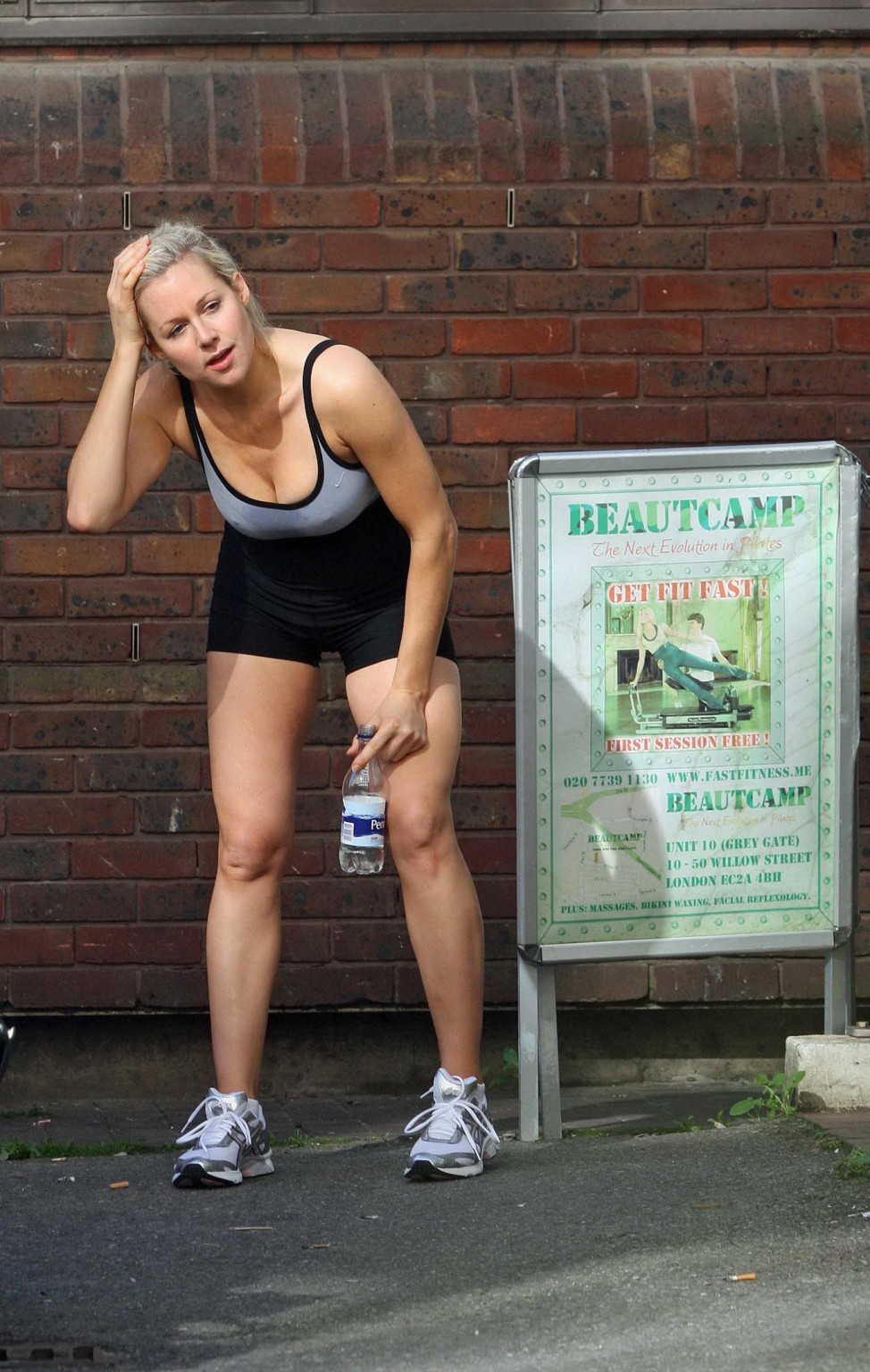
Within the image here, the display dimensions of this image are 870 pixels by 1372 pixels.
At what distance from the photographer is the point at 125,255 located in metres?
3.64

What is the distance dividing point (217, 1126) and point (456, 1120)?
19.9 inches

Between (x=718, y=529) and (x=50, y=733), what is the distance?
196 cm

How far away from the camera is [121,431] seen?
12.3ft

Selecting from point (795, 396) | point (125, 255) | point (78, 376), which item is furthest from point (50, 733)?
point (795, 396)

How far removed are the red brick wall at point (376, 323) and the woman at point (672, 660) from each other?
86 cm

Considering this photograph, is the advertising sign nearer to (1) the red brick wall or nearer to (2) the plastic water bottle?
(2) the plastic water bottle

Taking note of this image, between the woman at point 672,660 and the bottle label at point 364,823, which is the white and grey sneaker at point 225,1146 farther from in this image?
the woman at point 672,660

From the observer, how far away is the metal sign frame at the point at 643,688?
4.18 meters

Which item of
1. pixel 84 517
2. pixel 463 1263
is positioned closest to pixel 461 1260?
pixel 463 1263

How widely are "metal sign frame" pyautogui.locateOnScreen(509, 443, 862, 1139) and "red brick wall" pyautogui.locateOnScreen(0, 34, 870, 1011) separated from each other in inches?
32.5

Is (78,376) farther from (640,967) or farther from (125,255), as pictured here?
(640,967)

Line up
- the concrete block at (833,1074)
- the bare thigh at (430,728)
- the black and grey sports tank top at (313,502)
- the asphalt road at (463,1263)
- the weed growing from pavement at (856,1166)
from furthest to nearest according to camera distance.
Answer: the concrete block at (833,1074), the bare thigh at (430,728), the black and grey sports tank top at (313,502), the weed growing from pavement at (856,1166), the asphalt road at (463,1263)

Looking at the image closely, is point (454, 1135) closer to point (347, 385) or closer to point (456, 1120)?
point (456, 1120)

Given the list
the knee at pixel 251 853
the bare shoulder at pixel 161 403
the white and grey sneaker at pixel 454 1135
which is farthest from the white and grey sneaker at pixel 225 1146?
the bare shoulder at pixel 161 403
